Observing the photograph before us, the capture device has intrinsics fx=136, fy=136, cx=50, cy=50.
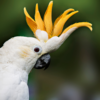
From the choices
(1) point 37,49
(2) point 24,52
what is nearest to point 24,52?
(2) point 24,52

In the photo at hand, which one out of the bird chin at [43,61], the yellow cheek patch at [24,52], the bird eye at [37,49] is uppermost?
the bird eye at [37,49]

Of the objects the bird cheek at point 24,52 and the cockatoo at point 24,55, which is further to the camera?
the bird cheek at point 24,52

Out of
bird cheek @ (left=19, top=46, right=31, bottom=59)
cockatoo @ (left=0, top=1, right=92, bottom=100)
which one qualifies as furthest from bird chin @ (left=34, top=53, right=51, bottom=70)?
bird cheek @ (left=19, top=46, right=31, bottom=59)

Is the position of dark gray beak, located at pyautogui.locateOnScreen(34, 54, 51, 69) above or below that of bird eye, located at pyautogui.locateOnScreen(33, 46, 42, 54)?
below

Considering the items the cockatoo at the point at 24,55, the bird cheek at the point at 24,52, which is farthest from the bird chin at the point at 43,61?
the bird cheek at the point at 24,52

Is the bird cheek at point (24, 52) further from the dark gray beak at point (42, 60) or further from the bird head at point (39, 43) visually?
the dark gray beak at point (42, 60)

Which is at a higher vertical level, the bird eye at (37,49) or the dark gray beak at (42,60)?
the bird eye at (37,49)

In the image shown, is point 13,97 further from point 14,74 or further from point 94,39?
point 94,39

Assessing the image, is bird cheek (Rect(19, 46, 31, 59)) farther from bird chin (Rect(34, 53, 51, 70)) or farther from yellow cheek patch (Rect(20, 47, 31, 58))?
bird chin (Rect(34, 53, 51, 70))

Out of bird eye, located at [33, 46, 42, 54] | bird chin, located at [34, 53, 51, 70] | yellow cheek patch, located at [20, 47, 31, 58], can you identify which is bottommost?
bird chin, located at [34, 53, 51, 70]

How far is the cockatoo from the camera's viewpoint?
3.34 feet

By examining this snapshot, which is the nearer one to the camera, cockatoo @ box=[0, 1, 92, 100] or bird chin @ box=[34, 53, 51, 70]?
cockatoo @ box=[0, 1, 92, 100]

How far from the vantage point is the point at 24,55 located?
1.13m

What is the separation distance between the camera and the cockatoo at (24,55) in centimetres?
102
